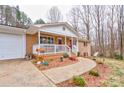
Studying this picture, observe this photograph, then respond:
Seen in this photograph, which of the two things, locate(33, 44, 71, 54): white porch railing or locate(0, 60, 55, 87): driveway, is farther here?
locate(33, 44, 71, 54): white porch railing

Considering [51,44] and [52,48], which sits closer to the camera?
[52,48]

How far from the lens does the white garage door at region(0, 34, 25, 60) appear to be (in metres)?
7.97

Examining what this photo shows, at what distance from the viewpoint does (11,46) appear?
8.39 m

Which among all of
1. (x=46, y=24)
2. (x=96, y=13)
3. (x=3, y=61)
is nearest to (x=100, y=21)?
(x=96, y=13)

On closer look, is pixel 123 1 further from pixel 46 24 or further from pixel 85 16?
pixel 46 24

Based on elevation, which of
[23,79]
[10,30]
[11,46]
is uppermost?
[10,30]

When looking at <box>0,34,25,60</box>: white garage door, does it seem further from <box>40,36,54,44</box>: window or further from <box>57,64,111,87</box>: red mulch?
<box>57,64,111,87</box>: red mulch

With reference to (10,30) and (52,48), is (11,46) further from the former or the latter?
(52,48)

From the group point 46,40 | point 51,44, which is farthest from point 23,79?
point 46,40

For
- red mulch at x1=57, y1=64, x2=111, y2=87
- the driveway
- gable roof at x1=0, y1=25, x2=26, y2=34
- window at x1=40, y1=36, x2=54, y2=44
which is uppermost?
gable roof at x1=0, y1=25, x2=26, y2=34

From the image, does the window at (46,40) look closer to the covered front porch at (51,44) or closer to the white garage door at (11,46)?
the covered front porch at (51,44)

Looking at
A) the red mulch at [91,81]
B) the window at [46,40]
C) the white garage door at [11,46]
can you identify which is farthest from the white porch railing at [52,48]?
the red mulch at [91,81]

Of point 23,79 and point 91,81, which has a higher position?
point 23,79

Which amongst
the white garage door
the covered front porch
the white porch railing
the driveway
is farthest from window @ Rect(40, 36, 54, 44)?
the driveway
